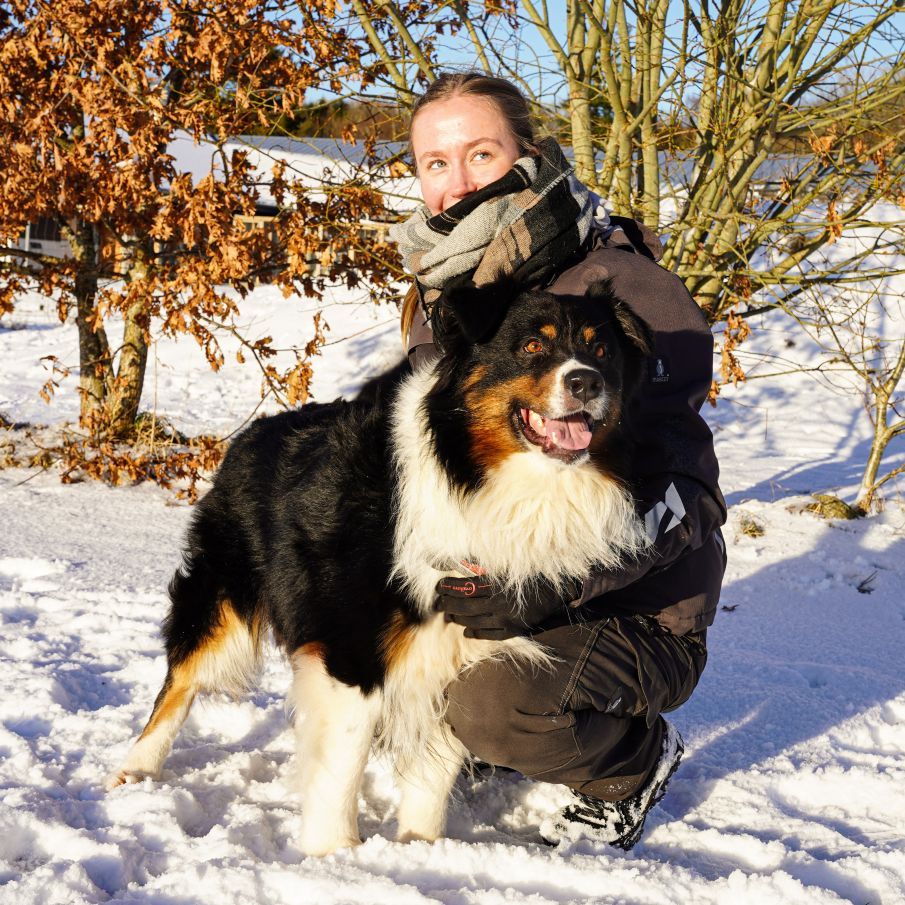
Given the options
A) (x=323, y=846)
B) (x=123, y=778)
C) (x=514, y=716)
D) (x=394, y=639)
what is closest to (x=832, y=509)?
(x=514, y=716)

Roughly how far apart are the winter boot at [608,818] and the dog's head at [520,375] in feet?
3.57

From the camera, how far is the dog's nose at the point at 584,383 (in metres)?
2.29

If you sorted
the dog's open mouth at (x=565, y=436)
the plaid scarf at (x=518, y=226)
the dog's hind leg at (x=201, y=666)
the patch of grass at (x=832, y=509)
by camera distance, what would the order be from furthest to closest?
the patch of grass at (x=832, y=509)
the dog's hind leg at (x=201, y=666)
the plaid scarf at (x=518, y=226)
the dog's open mouth at (x=565, y=436)

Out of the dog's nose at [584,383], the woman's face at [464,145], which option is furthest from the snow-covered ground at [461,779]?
the dog's nose at [584,383]

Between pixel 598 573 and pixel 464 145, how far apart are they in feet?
4.99

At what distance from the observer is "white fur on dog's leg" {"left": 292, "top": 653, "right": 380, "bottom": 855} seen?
2.48 m

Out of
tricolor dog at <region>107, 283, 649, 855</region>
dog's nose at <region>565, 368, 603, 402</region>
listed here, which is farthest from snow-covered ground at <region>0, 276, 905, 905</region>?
dog's nose at <region>565, 368, 603, 402</region>

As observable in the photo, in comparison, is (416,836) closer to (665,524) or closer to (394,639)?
(394,639)

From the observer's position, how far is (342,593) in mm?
2498

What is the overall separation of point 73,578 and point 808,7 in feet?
16.7

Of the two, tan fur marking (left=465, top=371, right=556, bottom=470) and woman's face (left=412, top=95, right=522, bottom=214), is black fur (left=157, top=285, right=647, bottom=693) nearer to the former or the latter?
tan fur marking (left=465, top=371, right=556, bottom=470)

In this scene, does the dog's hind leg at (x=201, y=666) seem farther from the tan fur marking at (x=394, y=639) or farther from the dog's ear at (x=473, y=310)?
the dog's ear at (x=473, y=310)

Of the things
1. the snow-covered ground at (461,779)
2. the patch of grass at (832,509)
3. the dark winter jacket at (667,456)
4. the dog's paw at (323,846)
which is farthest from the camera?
the patch of grass at (832,509)

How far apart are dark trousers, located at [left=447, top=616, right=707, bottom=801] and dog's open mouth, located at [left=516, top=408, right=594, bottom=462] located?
1.90 ft
